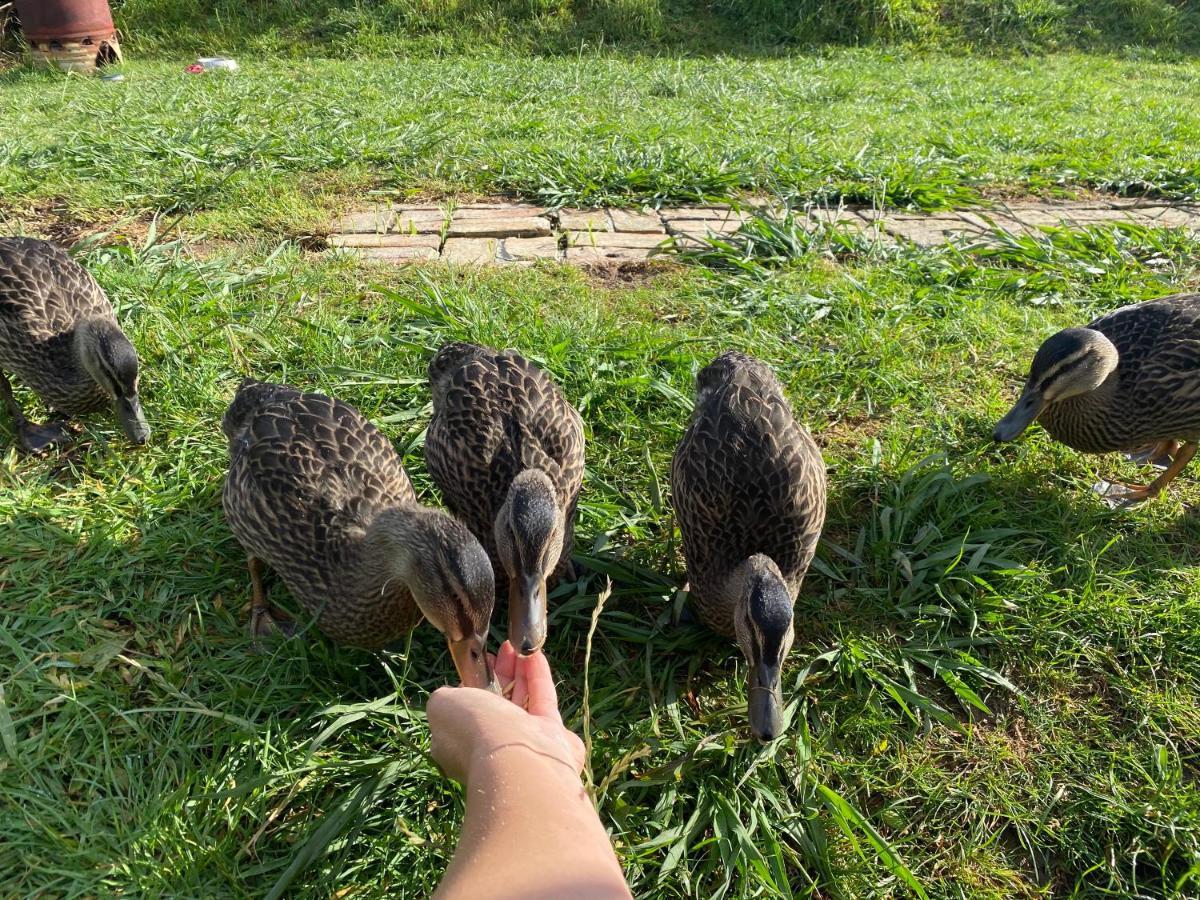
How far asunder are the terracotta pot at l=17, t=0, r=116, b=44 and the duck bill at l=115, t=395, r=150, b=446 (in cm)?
927

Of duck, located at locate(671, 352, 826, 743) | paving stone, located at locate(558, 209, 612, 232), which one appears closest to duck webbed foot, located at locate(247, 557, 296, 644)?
duck, located at locate(671, 352, 826, 743)

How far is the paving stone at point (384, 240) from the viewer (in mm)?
5055

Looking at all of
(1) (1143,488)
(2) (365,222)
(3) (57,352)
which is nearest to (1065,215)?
(1) (1143,488)

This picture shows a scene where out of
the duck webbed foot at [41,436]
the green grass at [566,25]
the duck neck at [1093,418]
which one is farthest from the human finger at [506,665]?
the green grass at [566,25]

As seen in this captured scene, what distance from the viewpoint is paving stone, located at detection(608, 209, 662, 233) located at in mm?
5438

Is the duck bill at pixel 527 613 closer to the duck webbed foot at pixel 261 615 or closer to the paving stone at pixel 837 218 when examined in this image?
the duck webbed foot at pixel 261 615

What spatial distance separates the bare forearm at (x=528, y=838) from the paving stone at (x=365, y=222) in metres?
4.37

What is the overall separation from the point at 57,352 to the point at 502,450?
7.29 ft

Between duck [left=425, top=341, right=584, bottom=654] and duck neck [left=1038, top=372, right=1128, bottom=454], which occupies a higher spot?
duck [left=425, top=341, right=584, bottom=654]

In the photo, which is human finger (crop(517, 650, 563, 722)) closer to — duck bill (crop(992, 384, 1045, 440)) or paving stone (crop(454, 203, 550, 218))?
duck bill (crop(992, 384, 1045, 440))

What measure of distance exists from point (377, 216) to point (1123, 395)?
15.2ft

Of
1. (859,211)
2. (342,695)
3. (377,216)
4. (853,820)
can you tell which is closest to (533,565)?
(342,695)

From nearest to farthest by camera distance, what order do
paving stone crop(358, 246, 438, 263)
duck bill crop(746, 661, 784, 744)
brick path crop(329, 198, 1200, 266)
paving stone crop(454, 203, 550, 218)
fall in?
duck bill crop(746, 661, 784, 744)
paving stone crop(358, 246, 438, 263)
brick path crop(329, 198, 1200, 266)
paving stone crop(454, 203, 550, 218)

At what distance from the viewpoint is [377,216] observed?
213 inches
